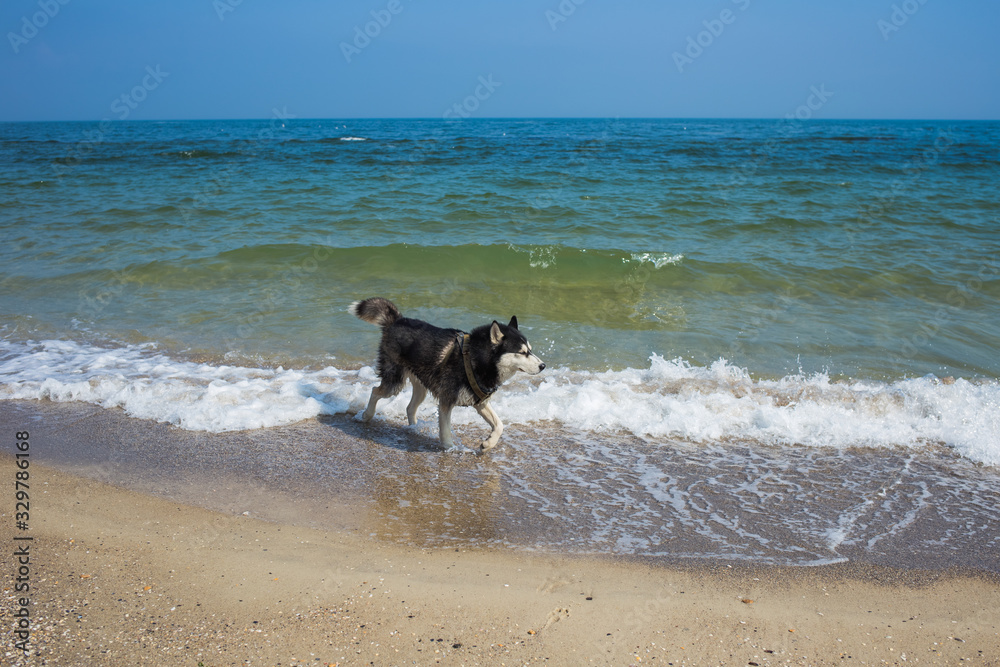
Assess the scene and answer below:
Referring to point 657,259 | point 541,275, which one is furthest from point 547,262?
point 657,259

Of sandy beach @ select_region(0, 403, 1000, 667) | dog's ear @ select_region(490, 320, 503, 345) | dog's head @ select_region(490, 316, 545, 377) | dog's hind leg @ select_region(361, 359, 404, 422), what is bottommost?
sandy beach @ select_region(0, 403, 1000, 667)

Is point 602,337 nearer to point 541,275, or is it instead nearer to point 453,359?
point 541,275

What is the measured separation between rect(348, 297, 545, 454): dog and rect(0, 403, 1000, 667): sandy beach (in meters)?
1.80

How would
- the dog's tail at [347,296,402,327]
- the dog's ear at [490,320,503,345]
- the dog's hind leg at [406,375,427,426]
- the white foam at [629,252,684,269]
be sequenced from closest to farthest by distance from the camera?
the dog's ear at [490,320,503,345], the dog's tail at [347,296,402,327], the dog's hind leg at [406,375,427,426], the white foam at [629,252,684,269]

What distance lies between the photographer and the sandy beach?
334 centimetres

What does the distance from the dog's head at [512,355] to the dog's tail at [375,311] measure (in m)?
1.16

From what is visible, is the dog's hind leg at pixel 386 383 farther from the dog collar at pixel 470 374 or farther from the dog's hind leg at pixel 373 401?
the dog collar at pixel 470 374

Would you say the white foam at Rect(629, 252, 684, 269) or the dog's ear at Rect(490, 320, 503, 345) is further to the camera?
Answer: the white foam at Rect(629, 252, 684, 269)

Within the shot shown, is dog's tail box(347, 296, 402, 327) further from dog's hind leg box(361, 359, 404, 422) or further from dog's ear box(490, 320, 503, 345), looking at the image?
dog's ear box(490, 320, 503, 345)

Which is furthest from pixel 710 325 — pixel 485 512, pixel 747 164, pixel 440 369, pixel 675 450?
pixel 747 164

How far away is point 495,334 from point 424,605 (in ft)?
8.87

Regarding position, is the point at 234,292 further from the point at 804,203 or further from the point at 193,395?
the point at 804,203

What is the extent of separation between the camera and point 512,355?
5.99 meters

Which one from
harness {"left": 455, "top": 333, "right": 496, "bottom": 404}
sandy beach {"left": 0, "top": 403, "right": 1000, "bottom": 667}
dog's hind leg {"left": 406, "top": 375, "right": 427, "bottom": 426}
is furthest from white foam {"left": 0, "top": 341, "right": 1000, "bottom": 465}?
sandy beach {"left": 0, "top": 403, "right": 1000, "bottom": 667}
